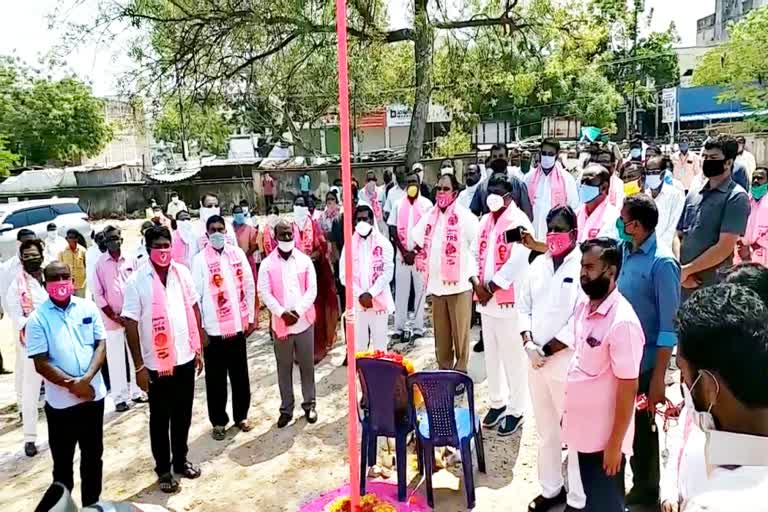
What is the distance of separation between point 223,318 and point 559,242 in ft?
10.1

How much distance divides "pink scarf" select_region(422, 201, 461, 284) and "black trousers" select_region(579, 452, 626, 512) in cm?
282

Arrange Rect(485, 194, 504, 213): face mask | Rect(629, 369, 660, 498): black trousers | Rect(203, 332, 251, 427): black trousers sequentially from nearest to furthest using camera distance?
Rect(629, 369, 660, 498): black trousers → Rect(485, 194, 504, 213): face mask → Rect(203, 332, 251, 427): black trousers

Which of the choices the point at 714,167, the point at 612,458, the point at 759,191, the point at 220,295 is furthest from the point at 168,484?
the point at 759,191

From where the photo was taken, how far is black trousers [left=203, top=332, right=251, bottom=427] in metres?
5.83

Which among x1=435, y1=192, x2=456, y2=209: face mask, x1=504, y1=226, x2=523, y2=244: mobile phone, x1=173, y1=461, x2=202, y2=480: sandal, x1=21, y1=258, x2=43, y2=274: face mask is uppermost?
x1=435, y1=192, x2=456, y2=209: face mask

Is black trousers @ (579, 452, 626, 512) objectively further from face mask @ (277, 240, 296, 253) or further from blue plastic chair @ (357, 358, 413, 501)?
face mask @ (277, 240, 296, 253)

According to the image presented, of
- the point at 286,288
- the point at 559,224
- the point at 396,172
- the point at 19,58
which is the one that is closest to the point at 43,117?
the point at 19,58

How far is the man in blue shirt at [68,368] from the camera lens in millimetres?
4238

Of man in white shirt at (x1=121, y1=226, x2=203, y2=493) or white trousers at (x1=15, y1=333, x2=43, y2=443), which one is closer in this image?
man in white shirt at (x1=121, y1=226, x2=203, y2=493)

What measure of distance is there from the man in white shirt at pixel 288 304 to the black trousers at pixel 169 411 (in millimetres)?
993

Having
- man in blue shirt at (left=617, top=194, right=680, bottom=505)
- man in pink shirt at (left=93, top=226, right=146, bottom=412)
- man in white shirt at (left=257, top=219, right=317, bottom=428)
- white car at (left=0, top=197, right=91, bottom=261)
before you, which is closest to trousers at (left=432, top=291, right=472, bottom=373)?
man in white shirt at (left=257, top=219, right=317, bottom=428)

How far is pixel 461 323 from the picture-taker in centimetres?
619

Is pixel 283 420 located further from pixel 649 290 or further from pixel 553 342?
pixel 649 290

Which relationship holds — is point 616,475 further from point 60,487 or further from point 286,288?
point 286,288
